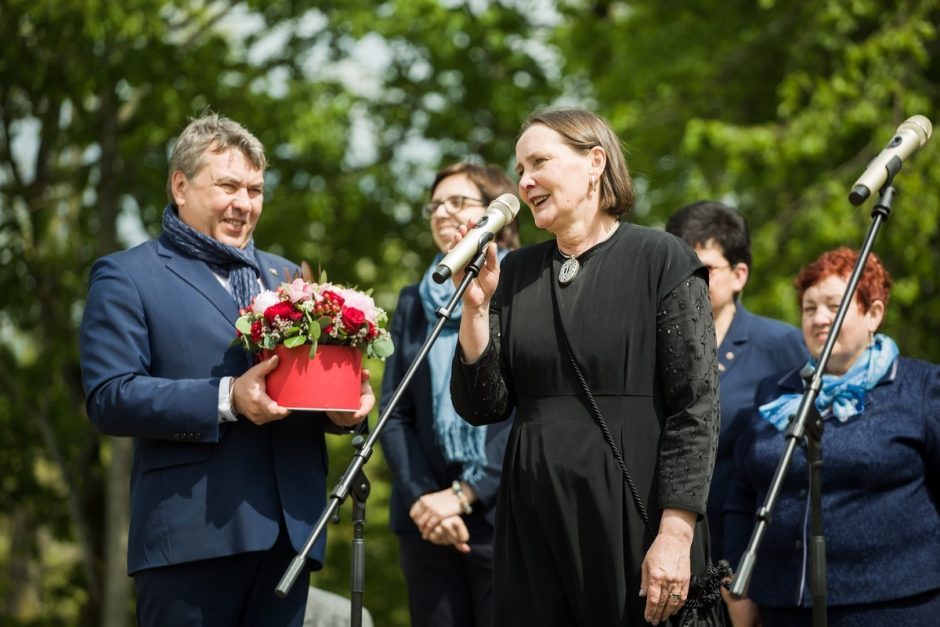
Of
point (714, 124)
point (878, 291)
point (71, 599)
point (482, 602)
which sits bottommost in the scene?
point (71, 599)

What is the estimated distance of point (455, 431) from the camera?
455cm

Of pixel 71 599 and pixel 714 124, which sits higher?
pixel 714 124

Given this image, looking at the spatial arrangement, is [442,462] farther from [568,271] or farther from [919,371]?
[919,371]

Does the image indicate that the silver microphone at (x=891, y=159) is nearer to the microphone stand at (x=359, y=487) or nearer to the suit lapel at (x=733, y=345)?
the microphone stand at (x=359, y=487)

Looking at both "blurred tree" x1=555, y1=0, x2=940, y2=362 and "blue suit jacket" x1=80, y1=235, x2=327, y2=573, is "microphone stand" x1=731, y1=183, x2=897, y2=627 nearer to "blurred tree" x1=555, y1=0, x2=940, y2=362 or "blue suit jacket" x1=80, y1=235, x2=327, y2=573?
"blue suit jacket" x1=80, y1=235, x2=327, y2=573

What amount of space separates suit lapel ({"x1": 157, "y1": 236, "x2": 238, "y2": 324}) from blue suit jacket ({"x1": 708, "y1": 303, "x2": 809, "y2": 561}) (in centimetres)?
194

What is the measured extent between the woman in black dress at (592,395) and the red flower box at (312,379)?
410 mm

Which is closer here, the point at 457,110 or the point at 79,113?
the point at 79,113

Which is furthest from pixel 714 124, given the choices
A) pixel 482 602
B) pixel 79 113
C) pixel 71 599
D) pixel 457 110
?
pixel 71 599

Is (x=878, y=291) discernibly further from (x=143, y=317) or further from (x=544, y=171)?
(x=143, y=317)

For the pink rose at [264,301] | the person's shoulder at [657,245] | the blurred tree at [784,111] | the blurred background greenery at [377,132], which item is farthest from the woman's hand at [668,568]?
the blurred background greenery at [377,132]

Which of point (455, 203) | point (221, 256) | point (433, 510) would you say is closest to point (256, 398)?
point (221, 256)

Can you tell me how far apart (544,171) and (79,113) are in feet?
29.0

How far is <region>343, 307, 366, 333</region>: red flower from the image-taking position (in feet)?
12.0
